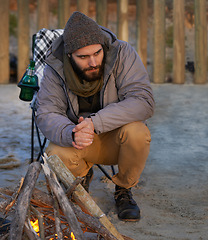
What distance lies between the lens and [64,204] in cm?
200

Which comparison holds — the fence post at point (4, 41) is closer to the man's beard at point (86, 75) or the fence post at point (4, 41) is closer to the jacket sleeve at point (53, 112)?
the jacket sleeve at point (53, 112)

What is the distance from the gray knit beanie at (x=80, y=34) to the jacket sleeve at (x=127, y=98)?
0.79 ft

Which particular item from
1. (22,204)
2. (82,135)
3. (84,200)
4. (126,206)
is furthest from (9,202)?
(126,206)

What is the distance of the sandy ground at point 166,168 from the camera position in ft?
9.90

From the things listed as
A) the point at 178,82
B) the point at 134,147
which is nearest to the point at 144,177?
the point at 134,147

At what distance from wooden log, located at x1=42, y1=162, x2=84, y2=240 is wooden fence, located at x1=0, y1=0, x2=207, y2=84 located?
554 centimetres

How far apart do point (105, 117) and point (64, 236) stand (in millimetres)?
1055

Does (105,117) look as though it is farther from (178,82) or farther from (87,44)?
(178,82)

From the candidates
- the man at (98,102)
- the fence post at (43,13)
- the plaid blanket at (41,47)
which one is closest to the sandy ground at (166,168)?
the man at (98,102)

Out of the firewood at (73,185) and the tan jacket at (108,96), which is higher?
the tan jacket at (108,96)

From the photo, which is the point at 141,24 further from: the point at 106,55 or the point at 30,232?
the point at 30,232

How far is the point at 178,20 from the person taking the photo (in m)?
7.26

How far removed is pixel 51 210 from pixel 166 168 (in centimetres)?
219

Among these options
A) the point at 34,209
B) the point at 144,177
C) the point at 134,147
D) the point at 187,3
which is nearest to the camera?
the point at 34,209
